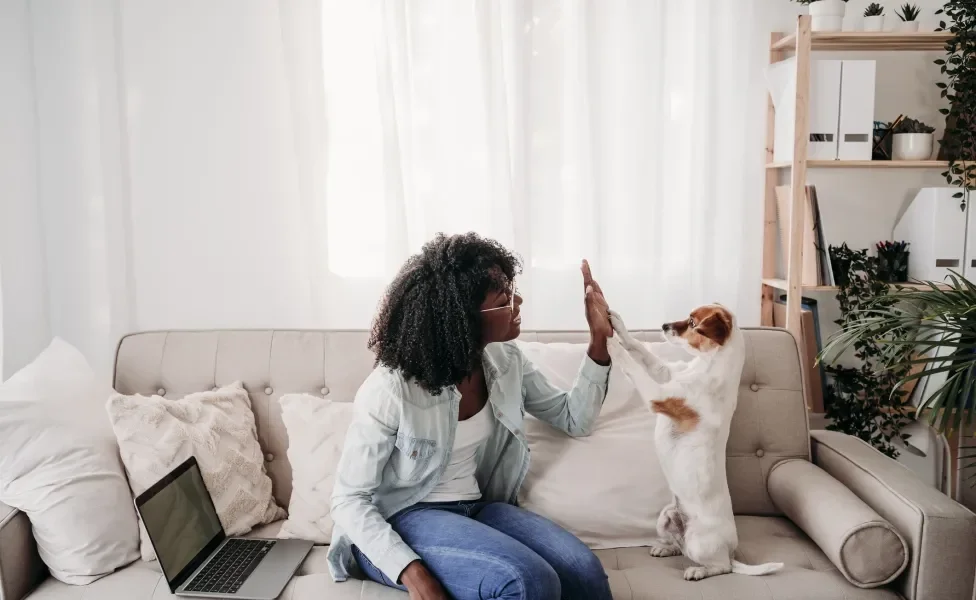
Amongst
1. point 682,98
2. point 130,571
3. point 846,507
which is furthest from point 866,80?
point 130,571

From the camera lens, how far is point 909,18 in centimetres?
237

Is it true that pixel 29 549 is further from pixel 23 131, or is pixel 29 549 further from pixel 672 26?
pixel 672 26

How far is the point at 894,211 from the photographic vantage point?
2666 millimetres

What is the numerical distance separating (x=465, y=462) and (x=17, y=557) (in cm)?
90

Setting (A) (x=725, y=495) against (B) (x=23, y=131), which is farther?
(B) (x=23, y=131)

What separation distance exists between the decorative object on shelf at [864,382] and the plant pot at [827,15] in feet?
2.15

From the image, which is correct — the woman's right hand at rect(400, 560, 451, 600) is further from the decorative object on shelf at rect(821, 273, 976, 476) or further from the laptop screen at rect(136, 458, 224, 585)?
the decorative object on shelf at rect(821, 273, 976, 476)

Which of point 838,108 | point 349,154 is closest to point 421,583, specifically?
point 349,154

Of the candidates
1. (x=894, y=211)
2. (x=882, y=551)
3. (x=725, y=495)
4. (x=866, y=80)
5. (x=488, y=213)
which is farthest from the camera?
(x=894, y=211)

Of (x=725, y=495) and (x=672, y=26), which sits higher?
(x=672, y=26)

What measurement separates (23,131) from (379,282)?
117 cm

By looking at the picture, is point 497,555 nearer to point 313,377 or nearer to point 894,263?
point 313,377

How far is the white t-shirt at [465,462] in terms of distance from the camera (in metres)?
1.63

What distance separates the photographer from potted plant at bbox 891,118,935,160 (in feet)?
7.84
